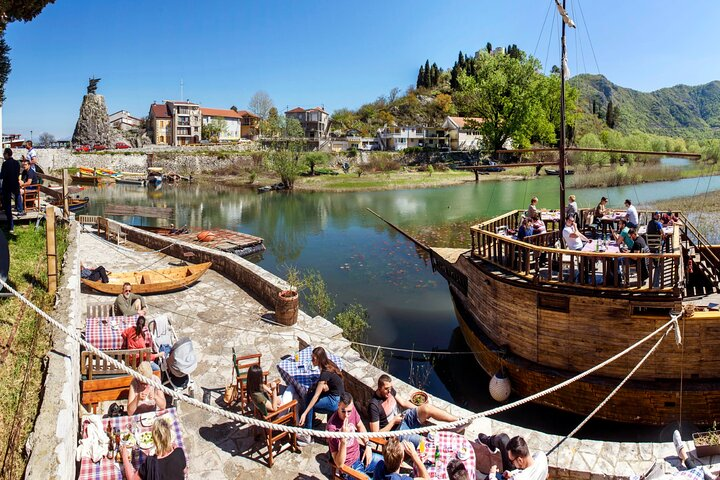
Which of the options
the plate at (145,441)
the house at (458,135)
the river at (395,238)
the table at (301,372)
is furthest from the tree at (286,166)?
the plate at (145,441)

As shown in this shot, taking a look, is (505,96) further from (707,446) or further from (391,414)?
(391,414)

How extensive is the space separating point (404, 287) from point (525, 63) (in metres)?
58.2

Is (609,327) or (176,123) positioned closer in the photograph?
(609,327)

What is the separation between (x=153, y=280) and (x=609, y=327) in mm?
11220

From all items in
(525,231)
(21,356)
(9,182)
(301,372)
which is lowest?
(301,372)

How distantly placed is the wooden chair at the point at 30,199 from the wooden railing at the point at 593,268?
11459mm

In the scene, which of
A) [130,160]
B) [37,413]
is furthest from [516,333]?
[130,160]

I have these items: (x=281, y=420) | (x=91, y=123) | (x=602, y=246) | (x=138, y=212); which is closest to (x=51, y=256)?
(x=281, y=420)

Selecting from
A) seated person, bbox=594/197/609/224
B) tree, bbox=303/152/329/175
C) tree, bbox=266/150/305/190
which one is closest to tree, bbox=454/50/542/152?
tree, bbox=303/152/329/175

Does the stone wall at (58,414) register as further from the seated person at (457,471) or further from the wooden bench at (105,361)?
the seated person at (457,471)

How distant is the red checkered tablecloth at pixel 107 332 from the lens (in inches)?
332

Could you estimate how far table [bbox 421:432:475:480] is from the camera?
5.36 m

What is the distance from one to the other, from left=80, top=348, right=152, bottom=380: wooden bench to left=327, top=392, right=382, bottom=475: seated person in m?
3.33

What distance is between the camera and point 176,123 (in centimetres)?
10338
